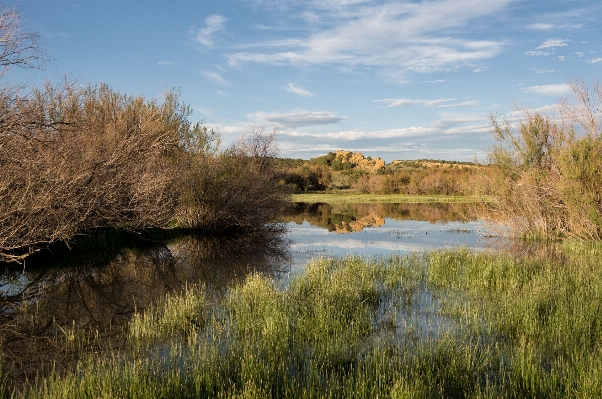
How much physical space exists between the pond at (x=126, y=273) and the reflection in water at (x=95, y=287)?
0.02 metres

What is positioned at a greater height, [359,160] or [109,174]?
[359,160]

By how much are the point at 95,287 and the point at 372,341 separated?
852 centimetres

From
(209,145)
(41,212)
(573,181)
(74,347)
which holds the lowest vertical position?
(74,347)

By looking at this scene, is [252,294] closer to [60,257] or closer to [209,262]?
[209,262]

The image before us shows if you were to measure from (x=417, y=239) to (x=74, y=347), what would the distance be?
59.3ft

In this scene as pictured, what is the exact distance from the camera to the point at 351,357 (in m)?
6.83

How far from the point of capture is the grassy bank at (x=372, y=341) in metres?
5.61

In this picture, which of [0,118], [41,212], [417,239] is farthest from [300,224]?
[0,118]

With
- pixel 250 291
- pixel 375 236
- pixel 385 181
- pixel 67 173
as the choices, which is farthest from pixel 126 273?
pixel 385 181

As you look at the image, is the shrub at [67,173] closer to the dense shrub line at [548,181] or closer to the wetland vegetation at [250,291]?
the wetland vegetation at [250,291]

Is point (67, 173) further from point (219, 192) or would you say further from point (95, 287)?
point (219, 192)

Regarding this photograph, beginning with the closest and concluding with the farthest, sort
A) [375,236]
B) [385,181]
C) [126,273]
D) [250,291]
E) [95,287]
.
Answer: [250,291]
[95,287]
[126,273]
[375,236]
[385,181]

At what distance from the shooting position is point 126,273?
47.9 ft

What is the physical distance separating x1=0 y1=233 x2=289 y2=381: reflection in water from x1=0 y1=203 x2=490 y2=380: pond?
0.02m
